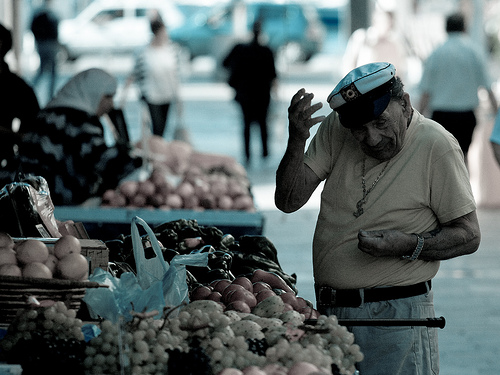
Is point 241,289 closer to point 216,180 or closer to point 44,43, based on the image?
point 216,180

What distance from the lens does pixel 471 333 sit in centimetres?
577

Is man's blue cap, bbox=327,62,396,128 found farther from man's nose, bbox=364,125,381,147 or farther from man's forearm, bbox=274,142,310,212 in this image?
man's forearm, bbox=274,142,310,212

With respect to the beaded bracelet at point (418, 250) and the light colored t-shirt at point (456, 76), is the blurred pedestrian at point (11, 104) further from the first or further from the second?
the light colored t-shirt at point (456, 76)

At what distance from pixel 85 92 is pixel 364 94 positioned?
3.75m

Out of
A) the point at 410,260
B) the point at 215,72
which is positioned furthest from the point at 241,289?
the point at 215,72

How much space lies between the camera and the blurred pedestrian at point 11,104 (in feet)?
21.6

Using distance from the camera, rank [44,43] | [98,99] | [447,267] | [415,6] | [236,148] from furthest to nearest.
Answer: [415,6], [44,43], [236,148], [447,267], [98,99]

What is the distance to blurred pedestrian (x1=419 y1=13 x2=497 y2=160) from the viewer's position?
29.3ft

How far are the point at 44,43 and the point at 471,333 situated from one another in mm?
13677

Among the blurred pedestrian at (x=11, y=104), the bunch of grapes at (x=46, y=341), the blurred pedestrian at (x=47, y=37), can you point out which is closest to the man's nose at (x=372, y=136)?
the bunch of grapes at (x=46, y=341)

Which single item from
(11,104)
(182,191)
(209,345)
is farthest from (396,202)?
(11,104)

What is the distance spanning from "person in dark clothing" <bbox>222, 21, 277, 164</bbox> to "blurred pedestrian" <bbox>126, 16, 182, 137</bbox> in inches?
56.5

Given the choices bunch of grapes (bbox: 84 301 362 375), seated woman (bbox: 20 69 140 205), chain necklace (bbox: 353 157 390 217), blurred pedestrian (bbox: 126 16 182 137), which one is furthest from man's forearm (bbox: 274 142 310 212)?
blurred pedestrian (bbox: 126 16 182 137)

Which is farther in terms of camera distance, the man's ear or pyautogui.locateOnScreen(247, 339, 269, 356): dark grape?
the man's ear
